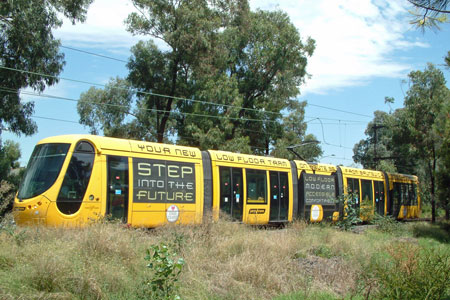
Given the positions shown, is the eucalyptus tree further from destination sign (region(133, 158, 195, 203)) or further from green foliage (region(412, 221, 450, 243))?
destination sign (region(133, 158, 195, 203))

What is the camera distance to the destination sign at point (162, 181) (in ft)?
45.3

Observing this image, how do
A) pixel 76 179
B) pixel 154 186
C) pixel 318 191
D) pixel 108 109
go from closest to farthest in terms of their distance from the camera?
pixel 76 179 → pixel 154 186 → pixel 318 191 → pixel 108 109

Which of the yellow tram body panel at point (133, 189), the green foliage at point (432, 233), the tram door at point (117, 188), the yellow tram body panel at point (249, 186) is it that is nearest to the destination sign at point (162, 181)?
the yellow tram body panel at point (133, 189)

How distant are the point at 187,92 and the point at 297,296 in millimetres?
26242

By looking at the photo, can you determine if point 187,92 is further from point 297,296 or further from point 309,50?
point 297,296

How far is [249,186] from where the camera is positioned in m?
17.5

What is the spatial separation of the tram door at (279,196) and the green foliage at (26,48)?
43.6 feet

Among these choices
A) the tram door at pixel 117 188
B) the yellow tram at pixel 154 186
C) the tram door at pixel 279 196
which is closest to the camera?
the yellow tram at pixel 154 186

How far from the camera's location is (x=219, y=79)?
3216cm

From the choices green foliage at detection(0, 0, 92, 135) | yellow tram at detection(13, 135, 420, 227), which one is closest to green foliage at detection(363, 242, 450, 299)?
yellow tram at detection(13, 135, 420, 227)

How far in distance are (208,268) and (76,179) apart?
18.2 feet

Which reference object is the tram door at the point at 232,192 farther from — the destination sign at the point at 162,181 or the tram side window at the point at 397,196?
the tram side window at the point at 397,196

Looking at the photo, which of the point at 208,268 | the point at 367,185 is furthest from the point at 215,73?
the point at 208,268

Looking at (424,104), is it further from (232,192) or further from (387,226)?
(232,192)
